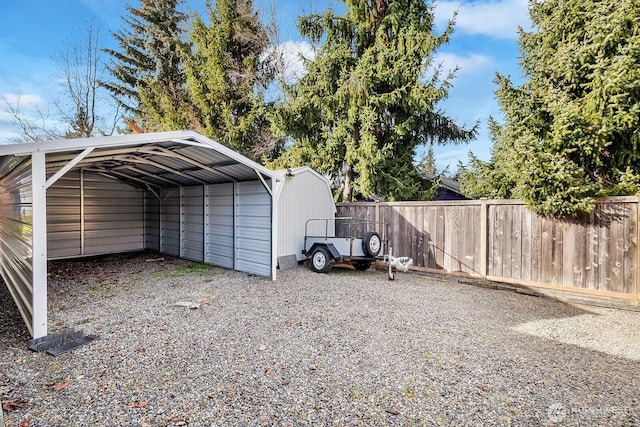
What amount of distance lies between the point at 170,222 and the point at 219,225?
2946 mm

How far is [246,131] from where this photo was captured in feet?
44.7

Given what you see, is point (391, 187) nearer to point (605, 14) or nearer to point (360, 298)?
point (360, 298)

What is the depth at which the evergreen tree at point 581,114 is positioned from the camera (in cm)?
529

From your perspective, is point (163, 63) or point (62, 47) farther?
point (163, 63)

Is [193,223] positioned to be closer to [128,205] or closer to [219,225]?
[219,225]

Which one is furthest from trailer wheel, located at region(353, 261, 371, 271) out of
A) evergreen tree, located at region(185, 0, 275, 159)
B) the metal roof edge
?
evergreen tree, located at region(185, 0, 275, 159)

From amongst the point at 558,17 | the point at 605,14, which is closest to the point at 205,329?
the point at 605,14

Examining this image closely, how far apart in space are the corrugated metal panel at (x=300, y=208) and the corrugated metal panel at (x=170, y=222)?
4.03 meters

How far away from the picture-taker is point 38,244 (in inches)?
138

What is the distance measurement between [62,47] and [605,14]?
63.1ft

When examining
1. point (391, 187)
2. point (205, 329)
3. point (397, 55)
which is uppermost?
point (397, 55)

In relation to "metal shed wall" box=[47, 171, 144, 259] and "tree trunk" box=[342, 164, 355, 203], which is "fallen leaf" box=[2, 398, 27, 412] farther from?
"tree trunk" box=[342, 164, 355, 203]

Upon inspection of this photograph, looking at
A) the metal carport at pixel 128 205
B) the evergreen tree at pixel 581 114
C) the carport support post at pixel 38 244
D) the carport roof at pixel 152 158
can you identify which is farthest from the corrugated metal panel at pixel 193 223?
the evergreen tree at pixel 581 114

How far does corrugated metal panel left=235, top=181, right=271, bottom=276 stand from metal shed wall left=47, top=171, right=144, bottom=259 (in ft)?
18.6
